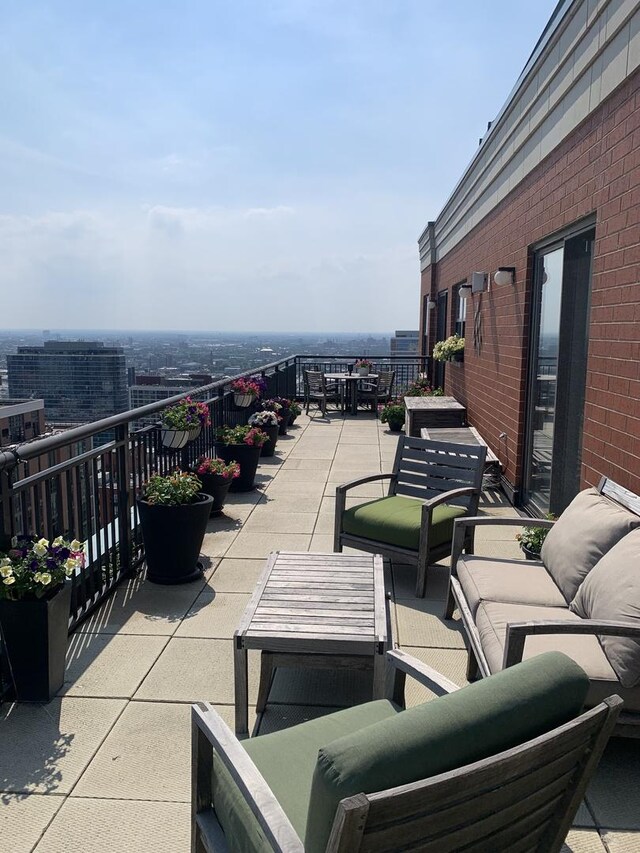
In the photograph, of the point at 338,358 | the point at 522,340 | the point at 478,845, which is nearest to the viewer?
the point at 478,845

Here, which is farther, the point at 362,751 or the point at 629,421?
the point at 629,421

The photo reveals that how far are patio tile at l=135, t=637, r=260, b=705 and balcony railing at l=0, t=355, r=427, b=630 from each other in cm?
67

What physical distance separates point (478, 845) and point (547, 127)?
16.9 feet

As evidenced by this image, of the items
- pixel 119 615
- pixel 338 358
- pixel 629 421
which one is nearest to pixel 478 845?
pixel 629 421

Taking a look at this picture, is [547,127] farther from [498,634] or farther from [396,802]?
[396,802]

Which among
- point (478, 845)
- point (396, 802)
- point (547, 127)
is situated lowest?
point (478, 845)

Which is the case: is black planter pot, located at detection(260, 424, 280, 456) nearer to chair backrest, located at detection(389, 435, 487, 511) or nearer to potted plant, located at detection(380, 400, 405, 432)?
potted plant, located at detection(380, 400, 405, 432)

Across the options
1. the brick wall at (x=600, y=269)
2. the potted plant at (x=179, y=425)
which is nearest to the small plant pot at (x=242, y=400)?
the potted plant at (x=179, y=425)

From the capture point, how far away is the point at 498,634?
107 inches

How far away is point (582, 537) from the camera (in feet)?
10.2

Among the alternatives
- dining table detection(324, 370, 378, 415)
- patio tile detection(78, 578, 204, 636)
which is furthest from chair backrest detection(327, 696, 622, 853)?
dining table detection(324, 370, 378, 415)

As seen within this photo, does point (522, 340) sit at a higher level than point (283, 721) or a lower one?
higher

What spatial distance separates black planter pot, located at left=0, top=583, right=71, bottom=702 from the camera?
9.16 ft

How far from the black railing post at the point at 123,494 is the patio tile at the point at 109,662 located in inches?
33.7
